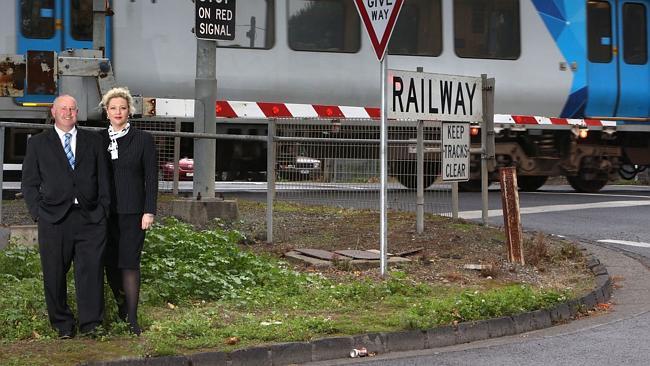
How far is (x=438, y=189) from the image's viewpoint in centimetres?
1353

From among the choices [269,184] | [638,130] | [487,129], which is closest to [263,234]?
[269,184]

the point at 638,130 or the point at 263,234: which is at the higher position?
the point at 638,130

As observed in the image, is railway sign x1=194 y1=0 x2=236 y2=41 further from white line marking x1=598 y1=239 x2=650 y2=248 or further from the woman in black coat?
the woman in black coat

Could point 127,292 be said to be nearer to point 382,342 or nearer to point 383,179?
point 382,342

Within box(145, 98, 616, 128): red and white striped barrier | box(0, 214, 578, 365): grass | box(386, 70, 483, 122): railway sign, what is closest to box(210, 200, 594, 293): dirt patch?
box(0, 214, 578, 365): grass

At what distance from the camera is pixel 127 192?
721cm

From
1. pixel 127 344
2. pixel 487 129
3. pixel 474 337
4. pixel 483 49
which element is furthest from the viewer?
pixel 483 49

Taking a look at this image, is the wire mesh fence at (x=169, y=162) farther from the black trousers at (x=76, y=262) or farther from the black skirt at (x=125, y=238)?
the black trousers at (x=76, y=262)

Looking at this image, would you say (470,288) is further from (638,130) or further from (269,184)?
(638,130)

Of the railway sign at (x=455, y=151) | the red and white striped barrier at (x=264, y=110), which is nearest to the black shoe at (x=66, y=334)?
the railway sign at (x=455, y=151)

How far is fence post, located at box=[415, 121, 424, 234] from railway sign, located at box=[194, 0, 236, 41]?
2523mm

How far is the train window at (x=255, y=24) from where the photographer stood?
1886cm

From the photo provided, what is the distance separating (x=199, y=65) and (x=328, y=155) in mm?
1985

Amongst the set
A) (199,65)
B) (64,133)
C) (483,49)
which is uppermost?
(483,49)
